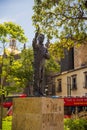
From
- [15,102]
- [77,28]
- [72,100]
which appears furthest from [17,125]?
[72,100]

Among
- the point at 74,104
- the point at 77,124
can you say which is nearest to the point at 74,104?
the point at 74,104

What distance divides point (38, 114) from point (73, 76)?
31214 mm

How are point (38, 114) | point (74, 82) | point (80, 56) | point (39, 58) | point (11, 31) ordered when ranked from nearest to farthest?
point (38, 114) → point (39, 58) → point (11, 31) → point (74, 82) → point (80, 56)

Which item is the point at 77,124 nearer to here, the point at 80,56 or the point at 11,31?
the point at 11,31

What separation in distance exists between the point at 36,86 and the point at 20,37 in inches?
425

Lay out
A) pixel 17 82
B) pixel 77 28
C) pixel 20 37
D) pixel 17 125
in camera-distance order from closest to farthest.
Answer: pixel 17 125, pixel 77 28, pixel 20 37, pixel 17 82

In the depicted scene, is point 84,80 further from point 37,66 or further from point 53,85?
point 37,66

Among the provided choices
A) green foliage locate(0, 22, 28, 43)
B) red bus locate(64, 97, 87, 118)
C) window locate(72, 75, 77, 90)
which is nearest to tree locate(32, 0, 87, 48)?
green foliage locate(0, 22, 28, 43)

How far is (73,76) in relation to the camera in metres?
43.1

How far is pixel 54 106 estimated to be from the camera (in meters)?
12.8

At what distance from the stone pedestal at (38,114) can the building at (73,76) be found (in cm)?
2493

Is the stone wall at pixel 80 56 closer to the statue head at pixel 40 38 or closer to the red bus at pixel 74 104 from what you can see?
the red bus at pixel 74 104

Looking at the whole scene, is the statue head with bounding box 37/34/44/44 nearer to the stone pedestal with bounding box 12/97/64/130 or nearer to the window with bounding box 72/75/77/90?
the stone pedestal with bounding box 12/97/64/130

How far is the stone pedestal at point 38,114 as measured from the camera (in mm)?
12156
